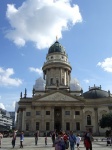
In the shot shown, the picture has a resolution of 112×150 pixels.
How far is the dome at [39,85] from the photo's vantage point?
85812 millimetres

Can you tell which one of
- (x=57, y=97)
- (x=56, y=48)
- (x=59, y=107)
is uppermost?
(x=56, y=48)

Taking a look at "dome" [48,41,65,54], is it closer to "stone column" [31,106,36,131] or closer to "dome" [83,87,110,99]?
"dome" [83,87,110,99]

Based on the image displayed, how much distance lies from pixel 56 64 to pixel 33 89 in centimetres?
1176

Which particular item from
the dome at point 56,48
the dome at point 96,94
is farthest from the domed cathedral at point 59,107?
the dome at point 56,48

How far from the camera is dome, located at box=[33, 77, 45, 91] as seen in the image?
282ft

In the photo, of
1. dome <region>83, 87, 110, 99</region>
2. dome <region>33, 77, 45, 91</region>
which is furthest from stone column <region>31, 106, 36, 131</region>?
dome <region>83, 87, 110, 99</region>

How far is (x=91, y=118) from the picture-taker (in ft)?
257

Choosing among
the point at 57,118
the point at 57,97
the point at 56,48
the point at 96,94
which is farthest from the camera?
the point at 56,48

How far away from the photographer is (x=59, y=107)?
244 feet

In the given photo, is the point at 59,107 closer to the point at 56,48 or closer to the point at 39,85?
the point at 39,85

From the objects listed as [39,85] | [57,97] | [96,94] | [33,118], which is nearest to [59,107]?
[57,97]

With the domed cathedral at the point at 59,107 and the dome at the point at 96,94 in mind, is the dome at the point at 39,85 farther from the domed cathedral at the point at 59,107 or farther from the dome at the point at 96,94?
the dome at the point at 96,94

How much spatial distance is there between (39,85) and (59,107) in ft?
50.5

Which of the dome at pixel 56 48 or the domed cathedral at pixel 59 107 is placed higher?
the dome at pixel 56 48
